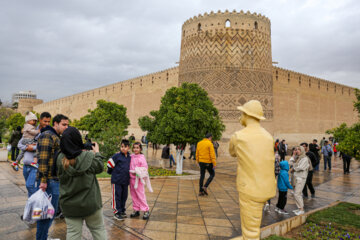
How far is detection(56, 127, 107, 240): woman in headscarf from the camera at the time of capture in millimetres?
2145

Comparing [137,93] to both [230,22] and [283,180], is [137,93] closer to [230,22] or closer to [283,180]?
[230,22]

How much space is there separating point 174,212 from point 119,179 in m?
1.20

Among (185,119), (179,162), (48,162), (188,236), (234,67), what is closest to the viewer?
(48,162)

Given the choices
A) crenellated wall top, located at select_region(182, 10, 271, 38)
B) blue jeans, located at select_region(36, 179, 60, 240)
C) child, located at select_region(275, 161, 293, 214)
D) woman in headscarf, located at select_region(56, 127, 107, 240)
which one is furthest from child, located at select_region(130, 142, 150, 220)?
crenellated wall top, located at select_region(182, 10, 271, 38)

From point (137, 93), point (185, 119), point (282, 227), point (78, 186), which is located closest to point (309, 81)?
point (137, 93)

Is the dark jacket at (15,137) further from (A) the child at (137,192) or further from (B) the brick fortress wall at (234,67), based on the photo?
(B) the brick fortress wall at (234,67)

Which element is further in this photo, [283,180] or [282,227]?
[283,180]

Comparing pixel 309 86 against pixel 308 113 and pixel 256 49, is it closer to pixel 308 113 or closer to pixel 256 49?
pixel 308 113

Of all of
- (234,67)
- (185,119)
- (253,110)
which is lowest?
(253,110)

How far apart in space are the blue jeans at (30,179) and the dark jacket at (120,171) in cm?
99

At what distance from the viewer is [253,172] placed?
2449 millimetres

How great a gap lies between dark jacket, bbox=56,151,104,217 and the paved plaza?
1169 mm

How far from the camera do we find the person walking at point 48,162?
2.62 metres

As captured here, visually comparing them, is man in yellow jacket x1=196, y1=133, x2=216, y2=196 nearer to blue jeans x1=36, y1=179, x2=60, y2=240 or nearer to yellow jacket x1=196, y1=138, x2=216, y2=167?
yellow jacket x1=196, y1=138, x2=216, y2=167
